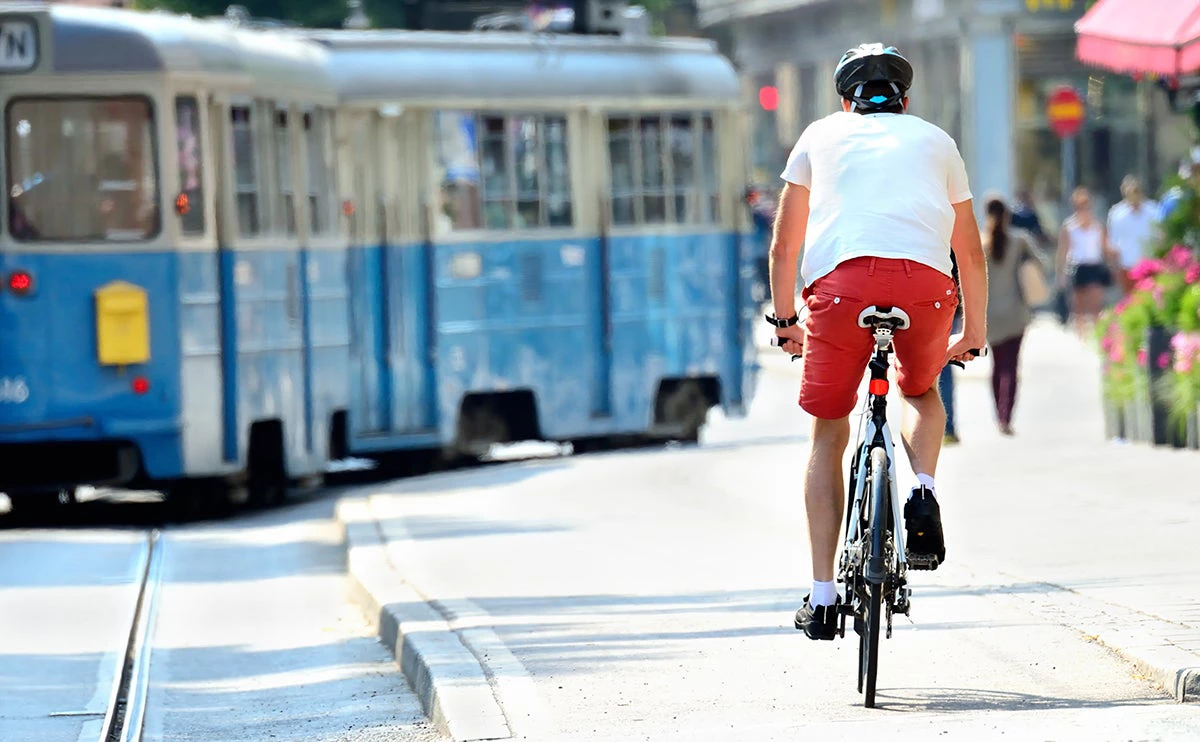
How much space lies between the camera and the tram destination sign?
575 inches

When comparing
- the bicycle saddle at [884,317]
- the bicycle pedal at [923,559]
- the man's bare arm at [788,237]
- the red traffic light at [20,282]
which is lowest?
the bicycle pedal at [923,559]

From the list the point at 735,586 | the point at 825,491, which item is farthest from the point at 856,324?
the point at 735,586

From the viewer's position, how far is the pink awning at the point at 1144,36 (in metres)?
14.3

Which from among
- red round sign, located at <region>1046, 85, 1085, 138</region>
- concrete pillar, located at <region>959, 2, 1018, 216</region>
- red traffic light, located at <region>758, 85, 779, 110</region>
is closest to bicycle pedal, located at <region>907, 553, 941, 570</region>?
concrete pillar, located at <region>959, 2, 1018, 216</region>

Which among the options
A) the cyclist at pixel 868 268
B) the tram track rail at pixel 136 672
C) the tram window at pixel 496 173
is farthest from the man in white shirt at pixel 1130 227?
the cyclist at pixel 868 268

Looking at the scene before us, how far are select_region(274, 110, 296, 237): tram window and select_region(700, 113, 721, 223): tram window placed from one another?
3787 mm

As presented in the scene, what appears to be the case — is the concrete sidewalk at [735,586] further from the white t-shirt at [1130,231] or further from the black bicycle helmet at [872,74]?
the white t-shirt at [1130,231]

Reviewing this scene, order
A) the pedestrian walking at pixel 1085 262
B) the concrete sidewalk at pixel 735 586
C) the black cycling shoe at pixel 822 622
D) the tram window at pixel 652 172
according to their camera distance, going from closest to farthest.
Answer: the black cycling shoe at pixel 822 622
the concrete sidewalk at pixel 735 586
the tram window at pixel 652 172
the pedestrian walking at pixel 1085 262

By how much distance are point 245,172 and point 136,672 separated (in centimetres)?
628

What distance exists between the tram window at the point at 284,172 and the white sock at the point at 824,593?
8865 mm

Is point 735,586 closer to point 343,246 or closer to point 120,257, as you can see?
point 120,257

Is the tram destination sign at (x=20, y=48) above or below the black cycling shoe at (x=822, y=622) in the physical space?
above

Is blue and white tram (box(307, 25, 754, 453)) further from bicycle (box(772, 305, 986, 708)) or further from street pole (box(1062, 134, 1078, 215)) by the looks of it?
street pole (box(1062, 134, 1078, 215))

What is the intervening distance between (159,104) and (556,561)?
4312 mm
